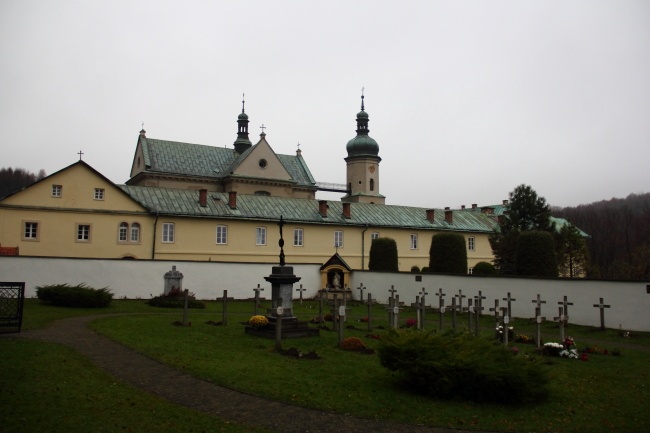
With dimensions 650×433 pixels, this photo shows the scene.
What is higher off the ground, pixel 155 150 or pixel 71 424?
pixel 155 150

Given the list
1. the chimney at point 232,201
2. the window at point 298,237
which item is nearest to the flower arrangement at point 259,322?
the chimney at point 232,201

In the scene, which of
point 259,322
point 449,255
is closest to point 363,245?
point 449,255

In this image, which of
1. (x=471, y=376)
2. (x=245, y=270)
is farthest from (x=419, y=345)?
(x=245, y=270)

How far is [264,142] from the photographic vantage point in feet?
172

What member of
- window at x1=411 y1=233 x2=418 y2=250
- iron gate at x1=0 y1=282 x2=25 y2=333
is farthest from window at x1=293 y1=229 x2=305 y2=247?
iron gate at x1=0 y1=282 x2=25 y2=333

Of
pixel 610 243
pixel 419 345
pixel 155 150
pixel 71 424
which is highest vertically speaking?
pixel 155 150

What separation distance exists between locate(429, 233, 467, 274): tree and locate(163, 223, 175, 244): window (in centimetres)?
1702

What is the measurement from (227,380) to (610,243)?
77404 millimetres

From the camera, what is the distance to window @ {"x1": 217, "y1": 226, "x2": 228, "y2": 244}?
3753 centimetres

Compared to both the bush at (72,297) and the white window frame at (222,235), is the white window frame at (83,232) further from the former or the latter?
the bush at (72,297)

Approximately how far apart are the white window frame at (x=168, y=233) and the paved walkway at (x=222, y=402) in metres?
22.9

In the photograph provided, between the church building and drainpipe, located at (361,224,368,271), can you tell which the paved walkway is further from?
drainpipe, located at (361,224,368,271)

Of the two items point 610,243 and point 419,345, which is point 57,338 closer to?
point 419,345

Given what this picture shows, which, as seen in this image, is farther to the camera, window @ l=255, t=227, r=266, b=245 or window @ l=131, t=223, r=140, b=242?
window @ l=255, t=227, r=266, b=245
